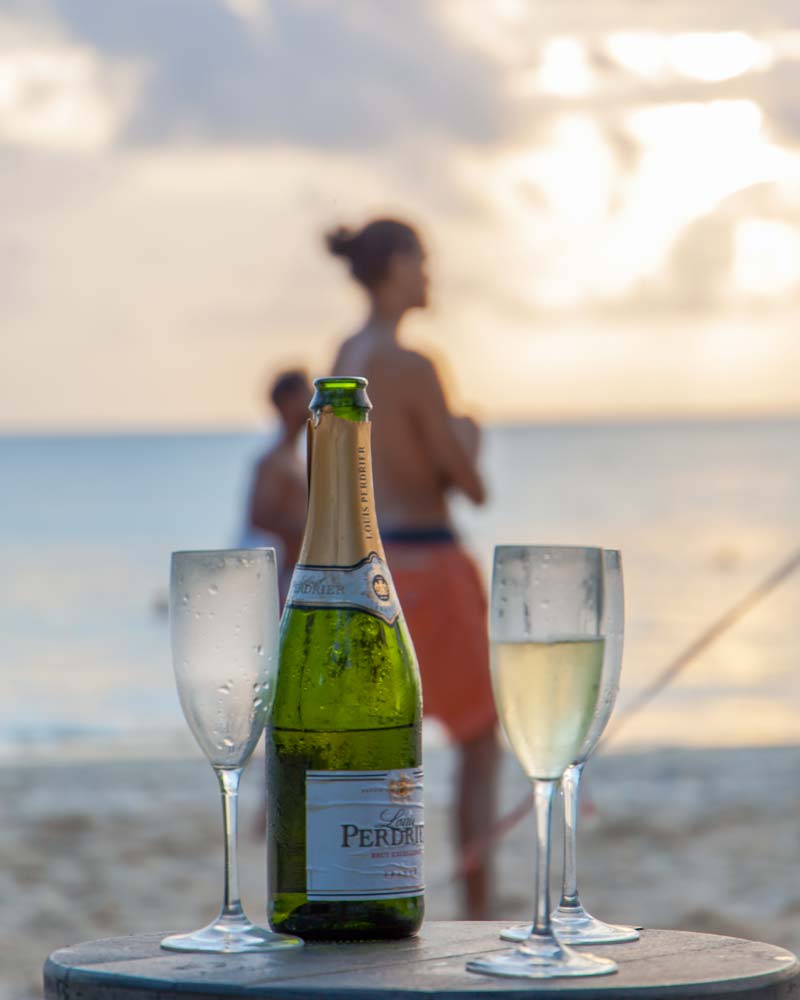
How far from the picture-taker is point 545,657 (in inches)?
55.7

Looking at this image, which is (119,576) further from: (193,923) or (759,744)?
(193,923)

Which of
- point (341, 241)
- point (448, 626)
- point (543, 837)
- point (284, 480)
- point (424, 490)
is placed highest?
point (341, 241)

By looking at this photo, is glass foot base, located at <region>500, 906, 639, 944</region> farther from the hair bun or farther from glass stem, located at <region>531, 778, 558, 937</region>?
the hair bun

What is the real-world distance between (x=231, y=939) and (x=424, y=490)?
255 centimetres

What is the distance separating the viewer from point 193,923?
564cm

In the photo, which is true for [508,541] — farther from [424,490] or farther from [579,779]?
[579,779]

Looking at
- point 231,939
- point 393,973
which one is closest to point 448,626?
point 231,939

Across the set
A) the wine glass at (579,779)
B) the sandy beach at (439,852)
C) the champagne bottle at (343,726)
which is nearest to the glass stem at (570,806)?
the wine glass at (579,779)

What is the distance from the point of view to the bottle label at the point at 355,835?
156 centimetres

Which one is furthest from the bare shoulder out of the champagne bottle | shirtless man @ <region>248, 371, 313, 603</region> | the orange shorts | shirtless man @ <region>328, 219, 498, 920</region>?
the champagne bottle

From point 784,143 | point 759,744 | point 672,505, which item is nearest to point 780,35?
point 784,143

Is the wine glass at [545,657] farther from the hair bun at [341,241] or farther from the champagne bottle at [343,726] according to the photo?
the hair bun at [341,241]

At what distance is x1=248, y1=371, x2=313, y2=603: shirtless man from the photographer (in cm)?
600

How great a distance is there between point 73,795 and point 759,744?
4690 mm
